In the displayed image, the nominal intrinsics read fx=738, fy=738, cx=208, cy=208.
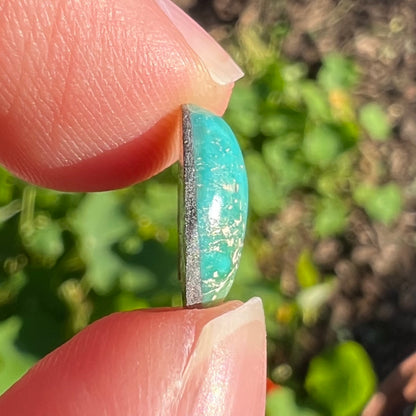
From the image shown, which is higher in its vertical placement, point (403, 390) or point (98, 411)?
point (98, 411)

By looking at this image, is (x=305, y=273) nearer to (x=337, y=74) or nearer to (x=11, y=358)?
(x=337, y=74)

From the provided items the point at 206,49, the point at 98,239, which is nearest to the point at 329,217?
the point at 98,239

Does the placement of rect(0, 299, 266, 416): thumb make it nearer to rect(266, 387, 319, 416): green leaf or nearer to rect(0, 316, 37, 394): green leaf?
rect(0, 316, 37, 394): green leaf

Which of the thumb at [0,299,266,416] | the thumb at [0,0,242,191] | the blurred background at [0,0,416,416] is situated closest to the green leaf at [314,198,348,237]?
the blurred background at [0,0,416,416]

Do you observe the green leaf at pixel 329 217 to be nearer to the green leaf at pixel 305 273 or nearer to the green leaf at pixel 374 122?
the green leaf at pixel 305 273

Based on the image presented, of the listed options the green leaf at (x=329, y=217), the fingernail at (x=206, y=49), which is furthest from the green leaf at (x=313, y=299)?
the fingernail at (x=206, y=49)

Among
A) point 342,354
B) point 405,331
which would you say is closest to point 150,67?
point 342,354

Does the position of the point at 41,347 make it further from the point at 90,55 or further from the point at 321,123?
the point at 321,123
